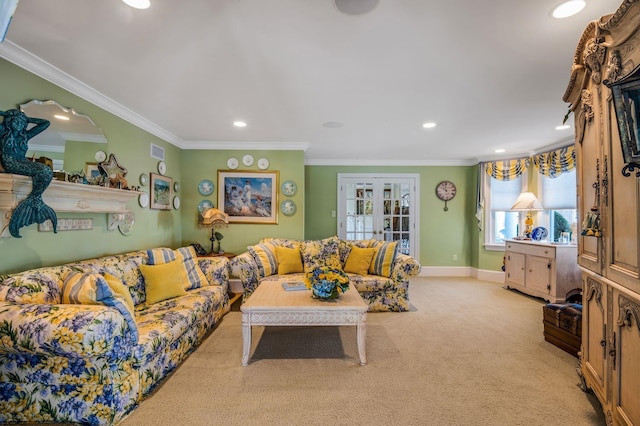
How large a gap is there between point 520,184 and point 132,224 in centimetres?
615

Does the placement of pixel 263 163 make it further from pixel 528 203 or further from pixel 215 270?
pixel 528 203

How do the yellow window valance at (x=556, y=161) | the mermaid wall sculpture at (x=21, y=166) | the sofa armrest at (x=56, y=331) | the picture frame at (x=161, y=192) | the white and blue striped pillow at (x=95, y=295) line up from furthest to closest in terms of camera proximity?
the yellow window valance at (x=556, y=161), the picture frame at (x=161, y=192), the mermaid wall sculpture at (x=21, y=166), the white and blue striped pillow at (x=95, y=295), the sofa armrest at (x=56, y=331)

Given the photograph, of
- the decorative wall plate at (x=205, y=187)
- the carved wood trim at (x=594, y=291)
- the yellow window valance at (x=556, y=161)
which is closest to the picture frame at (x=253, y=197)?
the decorative wall plate at (x=205, y=187)

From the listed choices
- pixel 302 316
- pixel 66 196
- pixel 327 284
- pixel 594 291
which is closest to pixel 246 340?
pixel 302 316

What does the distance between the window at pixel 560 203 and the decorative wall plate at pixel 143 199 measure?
5834mm

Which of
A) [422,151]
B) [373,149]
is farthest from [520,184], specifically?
[373,149]

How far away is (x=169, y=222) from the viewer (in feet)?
13.8

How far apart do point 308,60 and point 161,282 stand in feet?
7.71

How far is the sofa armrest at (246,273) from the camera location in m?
3.58

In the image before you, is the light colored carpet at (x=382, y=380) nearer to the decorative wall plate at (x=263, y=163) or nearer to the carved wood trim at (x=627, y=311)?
the carved wood trim at (x=627, y=311)

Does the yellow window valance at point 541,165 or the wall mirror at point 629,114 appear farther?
the yellow window valance at point 541,165

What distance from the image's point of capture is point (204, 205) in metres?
4.59

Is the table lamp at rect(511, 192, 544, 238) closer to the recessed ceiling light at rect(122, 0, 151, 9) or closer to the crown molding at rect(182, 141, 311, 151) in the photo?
the crown molding at rect(182, 141, 311, 151)

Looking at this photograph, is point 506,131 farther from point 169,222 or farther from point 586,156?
point 169,222
